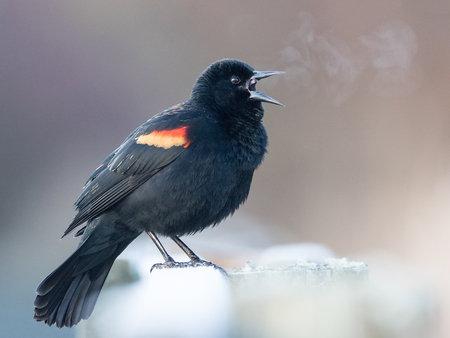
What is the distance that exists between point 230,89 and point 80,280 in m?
0.95

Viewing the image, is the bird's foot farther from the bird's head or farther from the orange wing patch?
the bird's head

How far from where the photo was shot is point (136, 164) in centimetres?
165

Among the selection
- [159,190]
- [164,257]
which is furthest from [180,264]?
[159,190]

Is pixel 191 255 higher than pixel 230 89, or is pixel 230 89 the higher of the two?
pixel 230 89

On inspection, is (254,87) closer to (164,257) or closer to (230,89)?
(230,89)

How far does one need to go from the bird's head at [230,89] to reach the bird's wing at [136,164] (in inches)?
7.1

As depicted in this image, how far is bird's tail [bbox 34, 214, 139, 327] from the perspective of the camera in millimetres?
1596

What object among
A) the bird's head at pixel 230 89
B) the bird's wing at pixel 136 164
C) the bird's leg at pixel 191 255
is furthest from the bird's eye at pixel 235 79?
the bird's leg at pixel 191 255

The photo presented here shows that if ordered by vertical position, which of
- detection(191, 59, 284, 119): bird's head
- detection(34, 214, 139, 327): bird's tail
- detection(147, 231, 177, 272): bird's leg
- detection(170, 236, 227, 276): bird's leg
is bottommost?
detection(34, 214, 139, 327): bird's tail

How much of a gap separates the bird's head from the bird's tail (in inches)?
24.3

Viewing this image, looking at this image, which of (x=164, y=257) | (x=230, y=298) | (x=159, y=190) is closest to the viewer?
(x=230, y=298)

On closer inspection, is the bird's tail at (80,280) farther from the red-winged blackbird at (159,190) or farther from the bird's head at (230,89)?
the bird's head at (230,89)

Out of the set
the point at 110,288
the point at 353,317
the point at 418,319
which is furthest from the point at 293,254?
the point at 110,288

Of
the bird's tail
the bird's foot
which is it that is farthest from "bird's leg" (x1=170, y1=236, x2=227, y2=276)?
the bird's tail
